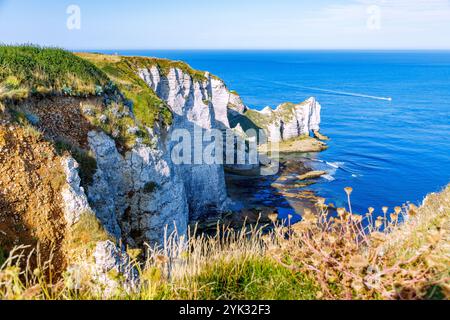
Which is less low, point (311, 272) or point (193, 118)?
point (311, 272)

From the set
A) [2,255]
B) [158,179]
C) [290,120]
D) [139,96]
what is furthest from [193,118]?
[290,120]

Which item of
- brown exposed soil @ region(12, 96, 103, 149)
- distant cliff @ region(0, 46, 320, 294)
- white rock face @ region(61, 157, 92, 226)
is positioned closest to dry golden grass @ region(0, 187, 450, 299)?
distant cliff @ region(0, 46, 320, 294)

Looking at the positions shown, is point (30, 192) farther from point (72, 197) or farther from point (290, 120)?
point (290, 120)

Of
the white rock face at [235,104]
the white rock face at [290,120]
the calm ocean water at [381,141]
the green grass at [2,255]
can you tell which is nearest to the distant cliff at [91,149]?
the green grass at [2,255]

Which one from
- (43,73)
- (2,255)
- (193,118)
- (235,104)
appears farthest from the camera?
(235,104)

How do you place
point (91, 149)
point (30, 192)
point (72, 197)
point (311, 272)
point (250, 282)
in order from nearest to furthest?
1. point (311, 272)
2. point (250, 282)
3. point (30, 192)
4. point (72, 197)
5. point (91, 149)

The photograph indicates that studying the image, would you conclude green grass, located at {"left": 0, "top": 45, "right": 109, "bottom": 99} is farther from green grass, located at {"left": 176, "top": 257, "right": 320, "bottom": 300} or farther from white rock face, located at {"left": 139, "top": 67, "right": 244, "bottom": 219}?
white rock face, located at {"left": 139, "top": 67, "right": 244, "bottom": 219}
